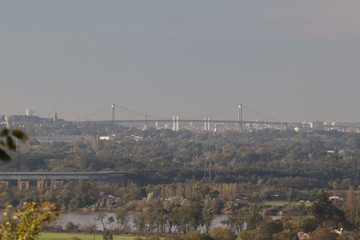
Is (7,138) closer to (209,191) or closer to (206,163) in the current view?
(209,191)

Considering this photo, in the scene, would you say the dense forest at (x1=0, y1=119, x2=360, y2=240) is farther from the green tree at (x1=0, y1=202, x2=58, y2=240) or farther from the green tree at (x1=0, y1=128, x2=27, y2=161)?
the green tree at (x1=0, y1=128, x2=27, y2=161)

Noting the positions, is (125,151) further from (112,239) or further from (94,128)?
(112,239)

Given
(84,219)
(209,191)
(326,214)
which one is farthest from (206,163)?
(326,214)

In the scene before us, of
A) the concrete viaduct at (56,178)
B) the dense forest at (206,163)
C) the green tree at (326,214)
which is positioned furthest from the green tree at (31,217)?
the dense forest at (206,163)

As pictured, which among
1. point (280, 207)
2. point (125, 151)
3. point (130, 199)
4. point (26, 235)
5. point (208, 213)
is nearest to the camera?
point (26, 235)

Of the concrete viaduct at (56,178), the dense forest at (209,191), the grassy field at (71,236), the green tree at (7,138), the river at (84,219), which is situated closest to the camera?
the green tree at (7,138)

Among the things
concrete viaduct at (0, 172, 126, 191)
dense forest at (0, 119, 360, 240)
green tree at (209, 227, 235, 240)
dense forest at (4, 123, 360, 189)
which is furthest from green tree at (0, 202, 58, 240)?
dense forest at (4, 123, 360, 189)

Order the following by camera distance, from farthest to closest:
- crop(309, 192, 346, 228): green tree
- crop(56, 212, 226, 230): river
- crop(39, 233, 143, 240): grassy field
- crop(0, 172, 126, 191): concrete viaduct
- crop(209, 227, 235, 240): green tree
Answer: crop(0, 172, 126, 191): concrete viaduct
crop(56, 212, 226, 230): river
crop(309, 192, 346, 228): green tree
crop(39, 233, 143, 240): grassy field
crop(209, 227, 235, 240): green tree

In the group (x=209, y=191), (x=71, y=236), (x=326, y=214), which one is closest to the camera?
(x=326, y=214)

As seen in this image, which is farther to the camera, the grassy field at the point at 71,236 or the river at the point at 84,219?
the river at the point at 84,219

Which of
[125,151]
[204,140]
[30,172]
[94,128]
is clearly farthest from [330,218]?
[94,128]

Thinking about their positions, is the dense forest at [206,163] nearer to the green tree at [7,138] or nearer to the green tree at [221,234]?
the green tree at [221,234]
